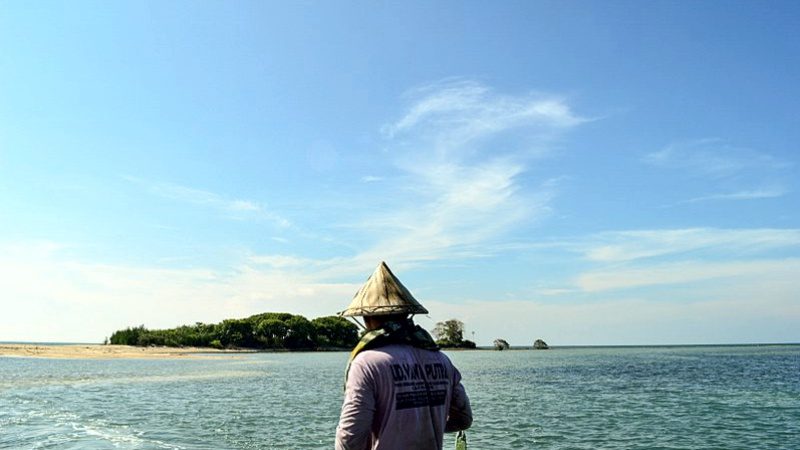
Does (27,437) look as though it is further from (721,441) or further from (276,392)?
(721,441)

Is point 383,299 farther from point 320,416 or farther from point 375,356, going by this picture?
point 320,416

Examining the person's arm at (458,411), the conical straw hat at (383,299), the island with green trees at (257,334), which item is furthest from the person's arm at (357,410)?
the island with green trees at (257,334)

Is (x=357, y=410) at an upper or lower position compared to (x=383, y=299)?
lower

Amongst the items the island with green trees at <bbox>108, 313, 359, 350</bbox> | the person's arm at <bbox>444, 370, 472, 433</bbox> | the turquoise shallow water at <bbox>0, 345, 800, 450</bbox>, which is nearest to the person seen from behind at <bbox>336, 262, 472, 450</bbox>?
the person's arm at <bbox>444, 370, 472, 433</bbox>

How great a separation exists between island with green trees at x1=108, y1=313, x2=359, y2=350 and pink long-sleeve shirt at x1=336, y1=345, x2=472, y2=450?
415 feet

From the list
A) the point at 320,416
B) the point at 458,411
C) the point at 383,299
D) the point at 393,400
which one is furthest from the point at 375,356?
the point at 320,416

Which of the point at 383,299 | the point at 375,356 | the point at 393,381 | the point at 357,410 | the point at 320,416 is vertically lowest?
the point at 320,416

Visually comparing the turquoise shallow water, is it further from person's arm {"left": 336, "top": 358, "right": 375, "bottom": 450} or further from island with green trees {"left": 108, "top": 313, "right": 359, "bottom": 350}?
island with green trees {"left": 108, "top": 313, "right": 359, "bottom": 350}

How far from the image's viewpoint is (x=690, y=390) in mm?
37875

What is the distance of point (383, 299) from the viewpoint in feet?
16.3

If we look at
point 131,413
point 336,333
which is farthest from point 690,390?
point 336,333

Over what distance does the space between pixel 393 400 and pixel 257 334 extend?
14718 cm

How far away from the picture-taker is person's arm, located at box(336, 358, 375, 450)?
4.46 metres

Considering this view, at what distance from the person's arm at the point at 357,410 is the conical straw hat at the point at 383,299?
0.52m
